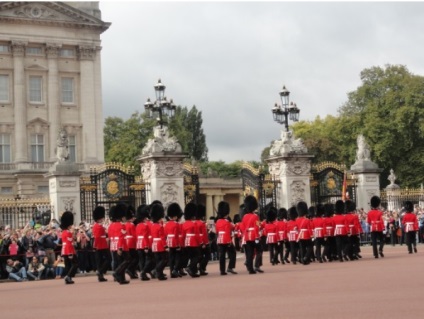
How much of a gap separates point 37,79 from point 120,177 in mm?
26837

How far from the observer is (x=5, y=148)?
49.2 metres

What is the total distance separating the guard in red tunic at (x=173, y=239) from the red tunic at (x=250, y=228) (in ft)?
4.79

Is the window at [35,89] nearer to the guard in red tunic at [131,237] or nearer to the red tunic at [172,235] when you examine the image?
the guard in red tunic at [131,237]

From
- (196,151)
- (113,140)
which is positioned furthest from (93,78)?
(196,151)

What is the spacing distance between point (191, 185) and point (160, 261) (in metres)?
8.74

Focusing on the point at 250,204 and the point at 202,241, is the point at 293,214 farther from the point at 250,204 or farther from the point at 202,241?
the point at 202,241

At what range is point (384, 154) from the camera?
173ft

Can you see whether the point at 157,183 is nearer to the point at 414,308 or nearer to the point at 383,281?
the point at 383,281

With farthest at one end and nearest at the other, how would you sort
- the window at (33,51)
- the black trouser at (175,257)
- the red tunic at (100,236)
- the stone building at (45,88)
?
1. the window at (33,51)
2. the stone building at (45,88)
3. the red tunic at (100,236)
4. the black trouser at (175,257)

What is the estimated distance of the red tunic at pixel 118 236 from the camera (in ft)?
55.4

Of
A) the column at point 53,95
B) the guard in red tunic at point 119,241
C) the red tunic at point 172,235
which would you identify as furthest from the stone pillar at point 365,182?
the column at point 53,95

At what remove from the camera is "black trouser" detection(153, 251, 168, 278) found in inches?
685

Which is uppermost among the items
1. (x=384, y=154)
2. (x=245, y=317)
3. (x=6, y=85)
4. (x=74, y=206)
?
(x=6, y=85)

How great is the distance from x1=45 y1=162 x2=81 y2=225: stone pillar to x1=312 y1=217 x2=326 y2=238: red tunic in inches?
294
